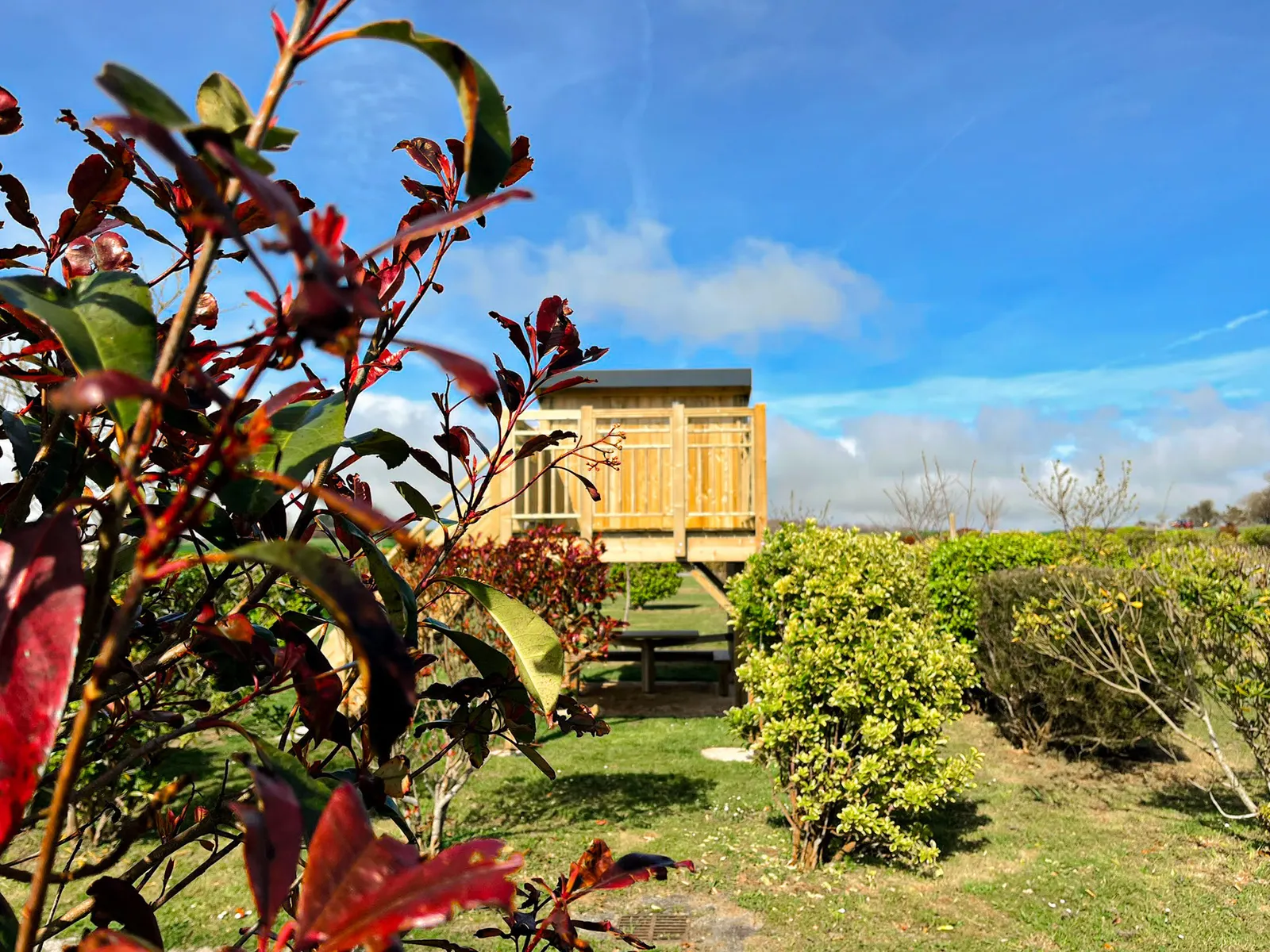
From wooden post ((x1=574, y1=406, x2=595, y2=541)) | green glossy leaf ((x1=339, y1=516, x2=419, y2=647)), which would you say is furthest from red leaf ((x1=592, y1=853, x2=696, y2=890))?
wooden post ((x1=574, y1=406, x2=595, y2=541))

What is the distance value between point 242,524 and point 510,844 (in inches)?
209

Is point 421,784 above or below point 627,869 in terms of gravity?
below

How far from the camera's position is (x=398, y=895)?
49cm

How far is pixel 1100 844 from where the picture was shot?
5727 millimetres

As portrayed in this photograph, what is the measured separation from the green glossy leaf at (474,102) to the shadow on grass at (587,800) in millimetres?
6155

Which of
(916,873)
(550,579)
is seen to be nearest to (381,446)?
(916,873)

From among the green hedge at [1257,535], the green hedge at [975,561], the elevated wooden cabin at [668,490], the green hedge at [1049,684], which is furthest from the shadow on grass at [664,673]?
the green hedge at [1257,535]

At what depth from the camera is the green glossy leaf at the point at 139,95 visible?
56 cm

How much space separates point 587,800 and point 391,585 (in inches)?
253

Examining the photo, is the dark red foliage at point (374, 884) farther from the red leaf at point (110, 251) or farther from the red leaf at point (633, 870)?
the red leaf at point (110, 251)

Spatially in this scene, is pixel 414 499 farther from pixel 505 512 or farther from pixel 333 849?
pixel 505 512

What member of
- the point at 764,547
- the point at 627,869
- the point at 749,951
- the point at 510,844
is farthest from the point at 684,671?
the point at 627,869

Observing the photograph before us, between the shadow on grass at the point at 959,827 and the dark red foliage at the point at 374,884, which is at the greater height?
the dark red foliage at the point at 374,884

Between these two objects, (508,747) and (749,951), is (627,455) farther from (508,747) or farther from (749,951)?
(749,951)
